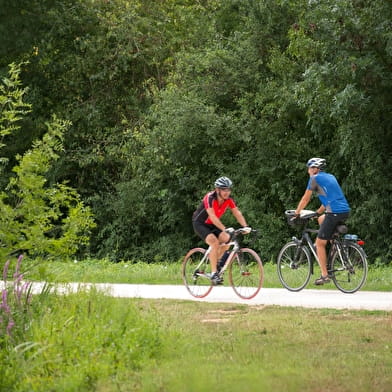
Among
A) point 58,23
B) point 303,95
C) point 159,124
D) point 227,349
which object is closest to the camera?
point 227,349

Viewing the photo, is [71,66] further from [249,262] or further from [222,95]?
[249,262]

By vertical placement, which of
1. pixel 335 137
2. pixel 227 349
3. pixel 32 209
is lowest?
pixel 335 137

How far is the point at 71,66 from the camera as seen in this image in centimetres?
3203

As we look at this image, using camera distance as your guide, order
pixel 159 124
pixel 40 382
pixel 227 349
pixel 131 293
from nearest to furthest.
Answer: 1. pixel 40 382
2. pixel 227 349
3. pixel 131 293
4. pixel 159 124

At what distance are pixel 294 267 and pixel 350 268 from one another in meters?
1.25

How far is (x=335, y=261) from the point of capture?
15117 mm

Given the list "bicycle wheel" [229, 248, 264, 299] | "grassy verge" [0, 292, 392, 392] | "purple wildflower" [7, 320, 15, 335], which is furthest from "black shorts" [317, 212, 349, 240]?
"purple wildflower" [7, 320, 15, 335]

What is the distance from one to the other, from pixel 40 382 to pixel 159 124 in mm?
20919

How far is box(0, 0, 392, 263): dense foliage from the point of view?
23.2 m

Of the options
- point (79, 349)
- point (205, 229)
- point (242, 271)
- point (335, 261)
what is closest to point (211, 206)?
point (205, 229)

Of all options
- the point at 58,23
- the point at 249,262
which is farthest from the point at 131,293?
the point at 58,23

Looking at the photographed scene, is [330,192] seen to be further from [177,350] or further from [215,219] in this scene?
[177,350]

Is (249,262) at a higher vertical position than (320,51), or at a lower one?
lower

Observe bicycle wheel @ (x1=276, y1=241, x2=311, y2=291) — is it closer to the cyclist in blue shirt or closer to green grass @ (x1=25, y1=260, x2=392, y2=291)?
the cyclist in blue shirt
